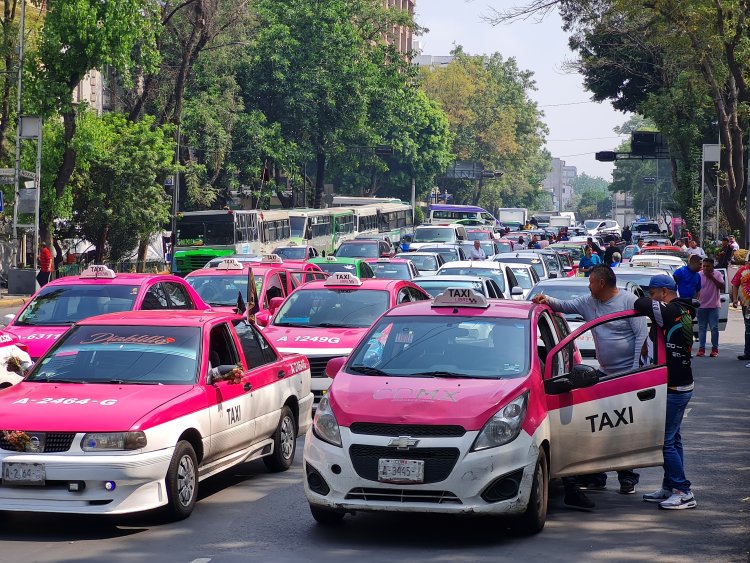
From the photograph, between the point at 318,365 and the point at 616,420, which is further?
the point at 318,365

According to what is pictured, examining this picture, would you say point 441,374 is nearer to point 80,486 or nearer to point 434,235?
point 80,486

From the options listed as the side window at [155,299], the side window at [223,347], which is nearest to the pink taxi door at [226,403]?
the side window at [223,347]

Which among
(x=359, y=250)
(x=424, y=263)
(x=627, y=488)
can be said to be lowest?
(x=627, y=488)

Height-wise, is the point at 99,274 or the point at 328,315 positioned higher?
the point at 99,274

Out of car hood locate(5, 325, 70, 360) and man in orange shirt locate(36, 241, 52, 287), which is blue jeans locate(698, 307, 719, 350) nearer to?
car hood locate(5, 325, 70, 360)

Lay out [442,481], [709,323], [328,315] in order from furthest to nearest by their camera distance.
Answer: [709,323], [328,315], [442,481]

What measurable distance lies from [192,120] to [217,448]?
51.7m

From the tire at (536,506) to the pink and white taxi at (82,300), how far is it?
7022 mm

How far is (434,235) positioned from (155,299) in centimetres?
3346

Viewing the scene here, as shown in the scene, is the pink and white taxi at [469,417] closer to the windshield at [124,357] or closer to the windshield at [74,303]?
the windshield at [124,357]

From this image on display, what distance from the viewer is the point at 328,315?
16.3 meters

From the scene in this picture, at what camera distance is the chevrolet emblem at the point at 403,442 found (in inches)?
334

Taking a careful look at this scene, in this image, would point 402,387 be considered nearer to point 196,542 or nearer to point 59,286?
point 196,542

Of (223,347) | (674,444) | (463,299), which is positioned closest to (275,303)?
(223,347)
